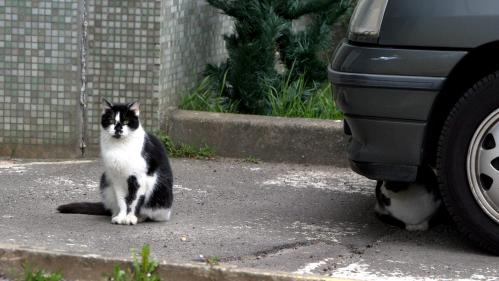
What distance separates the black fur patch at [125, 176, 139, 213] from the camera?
19.7 feet

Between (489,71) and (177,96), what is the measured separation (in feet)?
10.3

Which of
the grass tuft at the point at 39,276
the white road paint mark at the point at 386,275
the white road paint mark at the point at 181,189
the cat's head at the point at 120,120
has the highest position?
the cat's head at the point at 120,120

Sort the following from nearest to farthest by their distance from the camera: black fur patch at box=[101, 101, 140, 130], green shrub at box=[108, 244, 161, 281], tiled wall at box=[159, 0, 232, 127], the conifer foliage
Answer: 1. green shrub at box=[108, 244, 161, 281]
2. black fur patch at box=[101, 101, 140, 130]
3. tiled wall at box=[159, 0, 232, 127]
4. the conifer foliage

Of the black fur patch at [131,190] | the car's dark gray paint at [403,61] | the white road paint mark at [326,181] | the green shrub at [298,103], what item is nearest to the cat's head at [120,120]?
the black fur patch at [131,190]

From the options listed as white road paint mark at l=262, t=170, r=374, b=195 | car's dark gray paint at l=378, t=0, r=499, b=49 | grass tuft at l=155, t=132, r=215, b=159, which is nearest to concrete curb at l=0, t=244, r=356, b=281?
car's dark gray paint at l=378, t=0, r=499, b=49

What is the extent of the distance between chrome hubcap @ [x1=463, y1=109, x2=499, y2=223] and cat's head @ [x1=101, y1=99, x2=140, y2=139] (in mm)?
1880

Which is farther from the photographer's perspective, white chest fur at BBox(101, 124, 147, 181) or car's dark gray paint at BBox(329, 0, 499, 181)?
white chest fur at BBox(101, 124, 147, 181)

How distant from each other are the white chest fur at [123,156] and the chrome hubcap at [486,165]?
181cm

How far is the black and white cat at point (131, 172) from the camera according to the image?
6.01 m

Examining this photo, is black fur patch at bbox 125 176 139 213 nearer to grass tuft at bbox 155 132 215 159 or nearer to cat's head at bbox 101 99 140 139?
cat's head at bbox 101 99 140 139

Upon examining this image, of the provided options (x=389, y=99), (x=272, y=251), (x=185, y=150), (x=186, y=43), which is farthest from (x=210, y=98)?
(x=389, y=99)

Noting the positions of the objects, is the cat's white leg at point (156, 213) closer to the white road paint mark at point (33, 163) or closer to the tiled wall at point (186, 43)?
the white road paint mark at point (33, 163)

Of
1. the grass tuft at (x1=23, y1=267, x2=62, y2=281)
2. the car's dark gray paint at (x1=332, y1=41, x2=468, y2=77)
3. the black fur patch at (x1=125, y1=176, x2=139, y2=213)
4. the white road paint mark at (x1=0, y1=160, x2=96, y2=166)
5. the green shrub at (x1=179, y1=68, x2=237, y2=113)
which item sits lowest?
the white road paint mark at (x1=0, y1=160, x2=96, y2=166)

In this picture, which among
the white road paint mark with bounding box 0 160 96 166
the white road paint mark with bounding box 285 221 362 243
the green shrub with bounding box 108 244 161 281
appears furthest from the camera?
the white road paint mark with bounding box 0 160 96 166
